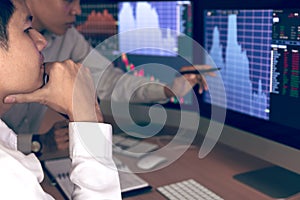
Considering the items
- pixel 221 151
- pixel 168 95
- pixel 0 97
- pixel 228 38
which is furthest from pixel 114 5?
pixel 0 97

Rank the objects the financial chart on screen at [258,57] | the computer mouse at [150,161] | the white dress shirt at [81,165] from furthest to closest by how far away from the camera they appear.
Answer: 1. the computer mouse at [150,161]
2. the financial chart on screen at [258,57]
3. the white dress shirt at [81,165]

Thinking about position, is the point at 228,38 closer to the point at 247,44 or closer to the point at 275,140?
the point at 247,44

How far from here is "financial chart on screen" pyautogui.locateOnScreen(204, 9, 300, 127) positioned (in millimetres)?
1076

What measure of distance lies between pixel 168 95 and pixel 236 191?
54 centimetres

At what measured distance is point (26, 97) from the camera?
1.03m

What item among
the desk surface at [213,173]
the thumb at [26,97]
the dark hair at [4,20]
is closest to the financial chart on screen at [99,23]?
the desk surface at [213,173]

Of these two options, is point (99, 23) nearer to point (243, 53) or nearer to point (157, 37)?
point (157, 37)

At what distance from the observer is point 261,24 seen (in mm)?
1152

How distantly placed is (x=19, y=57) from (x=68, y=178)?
47 cm

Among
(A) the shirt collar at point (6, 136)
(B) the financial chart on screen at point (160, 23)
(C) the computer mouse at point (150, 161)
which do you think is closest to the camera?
(A) the shirt collar at point (6, 136)

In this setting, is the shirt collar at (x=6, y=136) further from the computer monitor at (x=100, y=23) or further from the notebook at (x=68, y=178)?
the computer monitor at (x=100, y=23)

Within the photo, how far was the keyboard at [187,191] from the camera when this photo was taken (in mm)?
1104

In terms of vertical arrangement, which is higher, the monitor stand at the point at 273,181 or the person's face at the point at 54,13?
the person's face at the point at 54,13

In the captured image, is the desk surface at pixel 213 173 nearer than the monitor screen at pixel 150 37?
Yes
